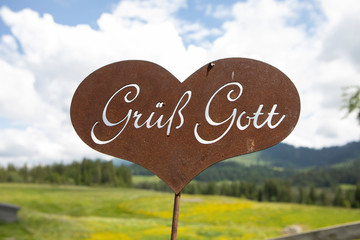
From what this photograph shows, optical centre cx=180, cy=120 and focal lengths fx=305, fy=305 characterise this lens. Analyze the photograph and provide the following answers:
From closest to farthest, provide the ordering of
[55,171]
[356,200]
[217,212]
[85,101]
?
[85,101]
[217,212]
[356,200]
[55,171]

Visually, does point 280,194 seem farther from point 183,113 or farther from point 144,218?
point 183,113

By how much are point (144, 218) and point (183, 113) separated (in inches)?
986

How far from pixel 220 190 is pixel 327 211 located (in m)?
50.9

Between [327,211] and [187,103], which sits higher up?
[187,103]

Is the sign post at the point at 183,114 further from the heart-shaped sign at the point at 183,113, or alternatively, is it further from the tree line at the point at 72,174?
the tree line at the point at 72,174

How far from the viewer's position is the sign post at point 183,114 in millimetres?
2719

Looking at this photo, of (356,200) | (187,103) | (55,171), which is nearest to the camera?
(187,103)

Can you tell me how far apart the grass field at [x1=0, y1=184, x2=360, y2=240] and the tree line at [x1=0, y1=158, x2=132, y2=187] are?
85.9ft

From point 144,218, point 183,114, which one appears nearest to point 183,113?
point 183,114

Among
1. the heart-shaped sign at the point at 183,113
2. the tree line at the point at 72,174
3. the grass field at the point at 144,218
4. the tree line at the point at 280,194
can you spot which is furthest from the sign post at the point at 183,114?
the tree line at the point at 280,194

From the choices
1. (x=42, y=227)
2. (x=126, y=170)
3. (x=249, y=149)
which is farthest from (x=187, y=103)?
(x=126, y=170)

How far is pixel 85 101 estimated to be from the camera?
3.11m

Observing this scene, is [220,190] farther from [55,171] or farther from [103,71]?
[103,71]

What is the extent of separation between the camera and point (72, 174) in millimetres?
64938
